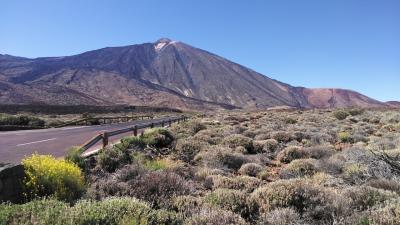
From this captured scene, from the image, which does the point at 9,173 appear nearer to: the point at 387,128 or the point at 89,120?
the point at 387,128

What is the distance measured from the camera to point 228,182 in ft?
31.1

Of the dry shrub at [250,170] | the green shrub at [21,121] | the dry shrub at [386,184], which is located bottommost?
the green shrub at [21,121]

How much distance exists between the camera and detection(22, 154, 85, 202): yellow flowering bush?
7562 mm

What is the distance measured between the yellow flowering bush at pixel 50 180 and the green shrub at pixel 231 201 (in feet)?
7.80

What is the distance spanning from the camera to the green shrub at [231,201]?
23.7 feet

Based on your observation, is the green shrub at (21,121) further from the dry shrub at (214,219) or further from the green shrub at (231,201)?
the dry shrub at (214,219)

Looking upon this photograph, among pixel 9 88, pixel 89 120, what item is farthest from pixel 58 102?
pixel 89 120

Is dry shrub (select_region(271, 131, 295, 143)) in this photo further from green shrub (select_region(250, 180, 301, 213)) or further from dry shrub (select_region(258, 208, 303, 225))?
dry shrub (select_region(258, 208, 303, 225))

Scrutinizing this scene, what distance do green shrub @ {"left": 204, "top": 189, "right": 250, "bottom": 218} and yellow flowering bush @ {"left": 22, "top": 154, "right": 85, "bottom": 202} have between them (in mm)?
2379

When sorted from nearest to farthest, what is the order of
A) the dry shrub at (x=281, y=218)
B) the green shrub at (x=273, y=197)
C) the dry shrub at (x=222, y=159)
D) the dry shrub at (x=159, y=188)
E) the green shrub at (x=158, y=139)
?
1. the dry shrub at (x=281, y=218)
2. the green shrub at (x=273, y=197)
3. the dry shrub at (x=159, y=188)
4. the dry shrub at (x=222, y=159)
5. the green shrub at (x=158, y=139)

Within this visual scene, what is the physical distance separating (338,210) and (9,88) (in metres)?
147

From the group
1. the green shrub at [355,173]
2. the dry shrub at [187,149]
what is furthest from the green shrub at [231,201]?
the dry shrub at [187,149]

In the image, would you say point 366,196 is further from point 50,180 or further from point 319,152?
point 319,152

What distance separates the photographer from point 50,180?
311 inches
